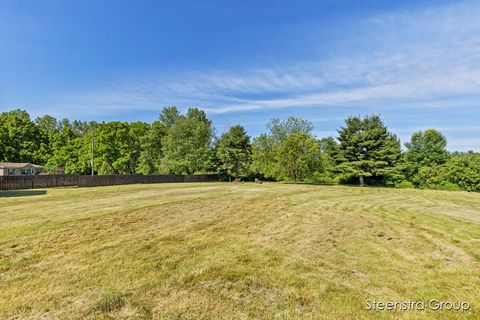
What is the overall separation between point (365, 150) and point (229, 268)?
30.9 meters

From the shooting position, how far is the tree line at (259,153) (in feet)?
101

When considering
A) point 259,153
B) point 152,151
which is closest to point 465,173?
point 259,153

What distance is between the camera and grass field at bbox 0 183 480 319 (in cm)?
309

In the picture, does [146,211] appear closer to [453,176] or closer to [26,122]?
[453,176]

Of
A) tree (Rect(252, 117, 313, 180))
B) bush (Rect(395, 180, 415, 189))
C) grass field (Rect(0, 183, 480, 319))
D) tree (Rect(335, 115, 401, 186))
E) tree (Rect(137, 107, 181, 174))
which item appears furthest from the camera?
tree (Rect(252, 117, 313, 180))

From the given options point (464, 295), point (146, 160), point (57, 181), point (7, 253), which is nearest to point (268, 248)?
point (464, 295)

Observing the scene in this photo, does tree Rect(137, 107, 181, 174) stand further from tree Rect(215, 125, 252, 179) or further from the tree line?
tree Rect(215, 125, 252, 179)

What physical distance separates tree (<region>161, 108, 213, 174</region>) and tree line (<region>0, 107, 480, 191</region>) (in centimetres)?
16

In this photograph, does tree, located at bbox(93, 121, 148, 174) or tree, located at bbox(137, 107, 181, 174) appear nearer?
tree, located at bbox(93, 121, 148, 174)

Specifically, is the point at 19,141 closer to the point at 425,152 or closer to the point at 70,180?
the point at 70,180

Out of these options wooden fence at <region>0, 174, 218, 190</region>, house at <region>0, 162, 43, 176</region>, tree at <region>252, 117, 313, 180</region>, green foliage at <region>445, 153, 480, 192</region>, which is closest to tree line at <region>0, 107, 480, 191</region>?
green foliage at <region>445, 153, 480, 192</region>

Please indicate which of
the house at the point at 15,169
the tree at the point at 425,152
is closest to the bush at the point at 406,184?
the tree at the point at 425,152

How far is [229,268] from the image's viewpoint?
170 inches

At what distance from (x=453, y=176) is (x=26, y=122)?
70672 mm
